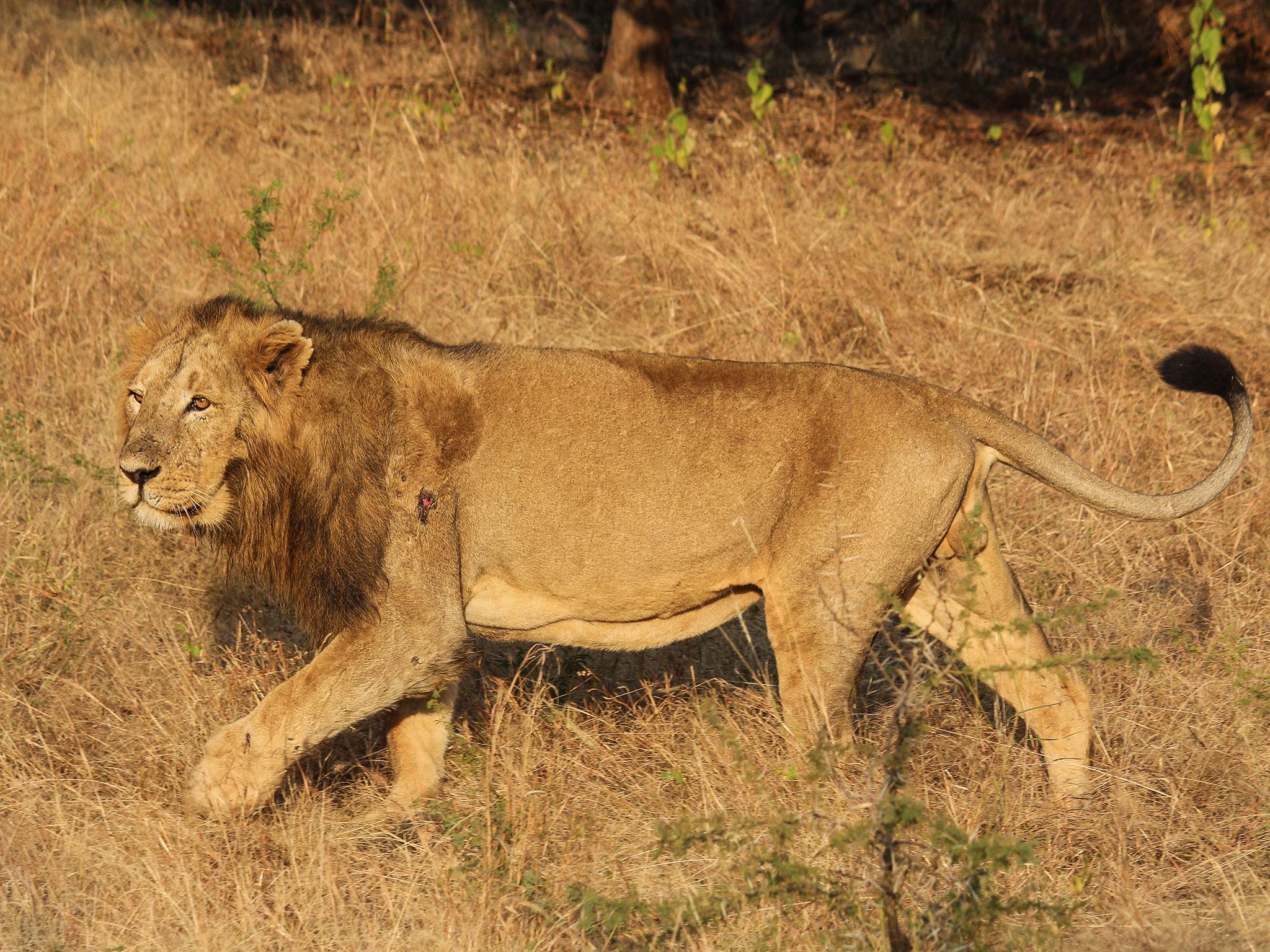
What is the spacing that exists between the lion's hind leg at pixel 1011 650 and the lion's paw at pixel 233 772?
192 centimetres

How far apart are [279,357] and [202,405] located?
24cm

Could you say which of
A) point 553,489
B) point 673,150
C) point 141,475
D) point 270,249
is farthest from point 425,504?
point 673,150

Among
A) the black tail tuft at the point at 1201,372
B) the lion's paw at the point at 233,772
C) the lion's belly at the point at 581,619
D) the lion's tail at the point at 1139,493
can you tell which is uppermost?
the black tail tuft at the point at 1201,372

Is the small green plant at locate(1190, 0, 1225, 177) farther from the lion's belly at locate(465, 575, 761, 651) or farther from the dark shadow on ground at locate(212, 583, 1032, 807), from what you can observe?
the lion's belly at locate(465, 575, 761, 651)

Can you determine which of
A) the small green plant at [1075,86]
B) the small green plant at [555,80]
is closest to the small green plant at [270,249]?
the small green plant at [555,80]

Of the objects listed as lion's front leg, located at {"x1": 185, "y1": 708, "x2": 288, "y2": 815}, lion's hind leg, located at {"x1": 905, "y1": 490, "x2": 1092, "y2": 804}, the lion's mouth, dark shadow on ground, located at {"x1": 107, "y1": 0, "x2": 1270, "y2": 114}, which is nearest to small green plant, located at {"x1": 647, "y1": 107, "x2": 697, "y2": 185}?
dark shadow on ground, located at {"x1": 107, "y1": 0, "x2": 1270, "y2": 114}

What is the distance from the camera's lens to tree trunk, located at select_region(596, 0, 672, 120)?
1037 centimetres

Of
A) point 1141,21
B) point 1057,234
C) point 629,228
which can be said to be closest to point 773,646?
point 629,228

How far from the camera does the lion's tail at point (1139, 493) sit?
3.89m

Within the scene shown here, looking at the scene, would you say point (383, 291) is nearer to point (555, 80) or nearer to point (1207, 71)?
point (555, 80)

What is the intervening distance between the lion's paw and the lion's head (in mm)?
594

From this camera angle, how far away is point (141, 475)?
3607 mm

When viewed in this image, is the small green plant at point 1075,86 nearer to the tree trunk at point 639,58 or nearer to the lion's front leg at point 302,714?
the tree trunk at point 639,58

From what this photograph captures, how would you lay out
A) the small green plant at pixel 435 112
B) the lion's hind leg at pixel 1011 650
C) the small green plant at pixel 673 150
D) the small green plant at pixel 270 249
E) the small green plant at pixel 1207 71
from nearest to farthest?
the lion's hind leg at pixel 1011 650 < the small green plant at pixel 270 249 < the small green plant at pixel 1207 71 < the small green plant at pixel 673 150 < the small green plant at pixel 435 112
